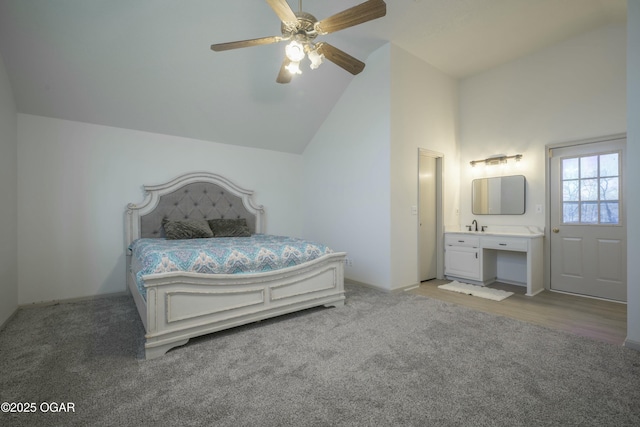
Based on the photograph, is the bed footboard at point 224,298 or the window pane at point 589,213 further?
the window pane at point 589,213

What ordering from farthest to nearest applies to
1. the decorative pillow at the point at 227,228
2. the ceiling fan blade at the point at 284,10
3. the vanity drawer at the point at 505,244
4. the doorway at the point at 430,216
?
1. the doorway at the point at 430,216
2. the decorative pillow at the point at 227,228
3. the vanity drawer at the point at 505,244
4. the ceiling fan blade at the point at 284,10

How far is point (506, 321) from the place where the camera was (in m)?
2.62

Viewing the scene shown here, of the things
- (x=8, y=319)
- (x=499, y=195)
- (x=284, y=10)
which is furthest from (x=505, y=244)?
(x=8, y=319)

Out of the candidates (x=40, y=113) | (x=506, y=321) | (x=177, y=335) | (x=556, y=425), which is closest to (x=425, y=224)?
(x=506, y=321)

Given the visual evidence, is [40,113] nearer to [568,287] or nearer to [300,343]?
[300,343]

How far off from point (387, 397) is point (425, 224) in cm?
303

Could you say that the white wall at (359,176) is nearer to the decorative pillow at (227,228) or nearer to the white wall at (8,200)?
the decorative pillow at (227,228)

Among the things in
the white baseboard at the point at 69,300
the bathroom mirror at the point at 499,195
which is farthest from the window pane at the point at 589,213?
the white baseboard at the point at 69,300

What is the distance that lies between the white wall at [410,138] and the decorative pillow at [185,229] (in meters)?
2.39

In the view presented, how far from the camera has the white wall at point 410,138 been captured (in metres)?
3.58

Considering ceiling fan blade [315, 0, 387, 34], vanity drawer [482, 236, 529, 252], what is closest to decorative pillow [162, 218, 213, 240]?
ceiling fan blade [315, 0, 387, 34]

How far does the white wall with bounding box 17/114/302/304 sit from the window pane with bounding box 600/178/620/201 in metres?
5.22

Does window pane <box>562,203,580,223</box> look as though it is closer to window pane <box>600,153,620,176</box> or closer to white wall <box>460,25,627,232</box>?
white wall <box>460,25,627,232</box>

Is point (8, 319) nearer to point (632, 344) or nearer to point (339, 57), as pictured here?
point (339, 57)
